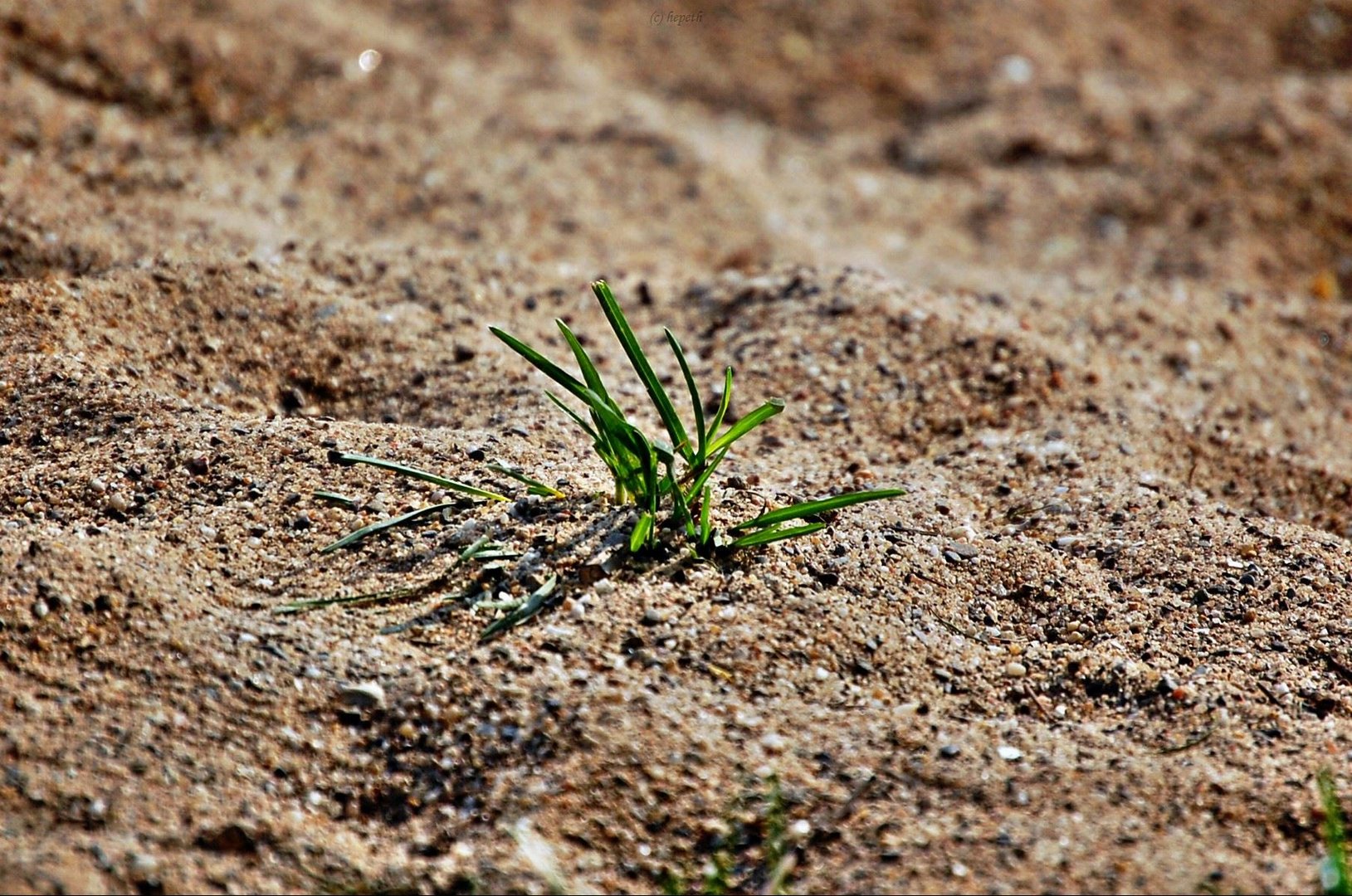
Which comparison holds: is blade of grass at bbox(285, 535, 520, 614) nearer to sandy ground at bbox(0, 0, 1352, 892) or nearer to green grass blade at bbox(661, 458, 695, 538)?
sandy ground at bbox(0, 0, 1352, 892)

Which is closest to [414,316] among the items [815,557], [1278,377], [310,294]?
[310,294]

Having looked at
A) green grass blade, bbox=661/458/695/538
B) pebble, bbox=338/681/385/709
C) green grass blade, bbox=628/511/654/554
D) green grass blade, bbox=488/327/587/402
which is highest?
green grass blade, bbox=488/327/587/402

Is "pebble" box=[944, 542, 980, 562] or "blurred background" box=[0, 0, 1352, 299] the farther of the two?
"blurred background" box=[0, 0, 1352, 299]

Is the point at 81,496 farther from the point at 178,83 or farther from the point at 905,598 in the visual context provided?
the point at 178,83

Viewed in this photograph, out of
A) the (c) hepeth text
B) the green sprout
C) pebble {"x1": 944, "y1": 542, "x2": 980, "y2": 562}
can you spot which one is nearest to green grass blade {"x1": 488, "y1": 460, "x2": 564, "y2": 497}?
the green sprout

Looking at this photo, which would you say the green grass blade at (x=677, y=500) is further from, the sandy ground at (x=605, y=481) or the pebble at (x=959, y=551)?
the pebble at (x=959, y=551)

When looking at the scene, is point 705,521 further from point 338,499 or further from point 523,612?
point 338,499

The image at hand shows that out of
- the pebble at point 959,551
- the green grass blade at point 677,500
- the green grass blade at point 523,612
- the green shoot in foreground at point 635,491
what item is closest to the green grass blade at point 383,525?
the green shoot in foreground at point 635,491
